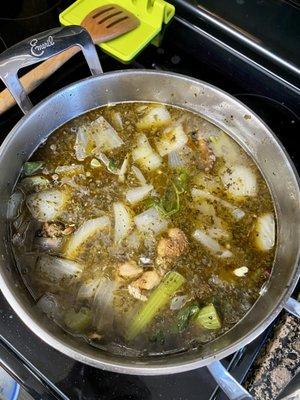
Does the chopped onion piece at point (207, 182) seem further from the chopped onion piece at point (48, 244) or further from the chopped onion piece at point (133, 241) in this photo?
the chopped onion piece at point (48, 244)

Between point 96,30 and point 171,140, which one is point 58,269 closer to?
point 171,140

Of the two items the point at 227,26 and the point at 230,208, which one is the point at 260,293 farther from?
the point at 227,26

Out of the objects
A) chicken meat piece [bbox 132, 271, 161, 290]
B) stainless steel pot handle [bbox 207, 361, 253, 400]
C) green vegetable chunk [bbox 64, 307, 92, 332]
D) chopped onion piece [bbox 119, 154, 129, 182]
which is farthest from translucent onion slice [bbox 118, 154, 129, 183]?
stainless steel pot handle [bbox 207, 361, 253, 400]

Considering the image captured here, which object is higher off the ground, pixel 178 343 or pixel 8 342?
pixel 8 342

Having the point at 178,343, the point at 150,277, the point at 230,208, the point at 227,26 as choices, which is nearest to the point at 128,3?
the point at 227,26

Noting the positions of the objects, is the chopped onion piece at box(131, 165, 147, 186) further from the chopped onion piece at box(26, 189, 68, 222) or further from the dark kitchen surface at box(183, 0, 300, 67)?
the dark kitchen surface at box(183, 0, 300, 67)

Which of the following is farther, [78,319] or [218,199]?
[218,199]

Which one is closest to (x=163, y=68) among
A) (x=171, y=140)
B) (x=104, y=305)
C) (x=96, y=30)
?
(x=96, y=30)
